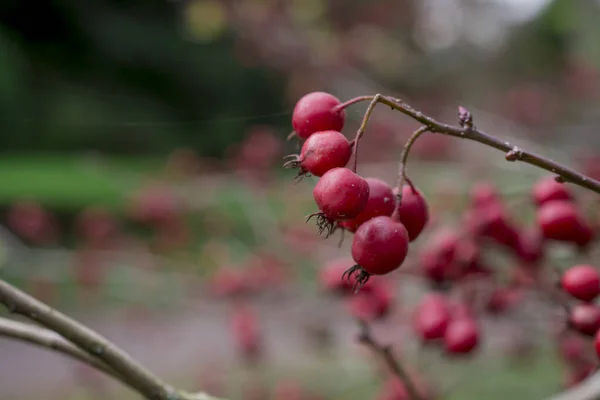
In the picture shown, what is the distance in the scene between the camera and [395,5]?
827cm

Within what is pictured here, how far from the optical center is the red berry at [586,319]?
853 mm

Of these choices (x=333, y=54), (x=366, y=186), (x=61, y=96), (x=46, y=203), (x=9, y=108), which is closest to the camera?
(x=366, y=186)

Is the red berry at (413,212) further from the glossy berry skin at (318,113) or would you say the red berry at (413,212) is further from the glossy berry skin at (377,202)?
the glossy berry skin at (318,113)

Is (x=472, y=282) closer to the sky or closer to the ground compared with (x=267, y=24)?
closer to the ground

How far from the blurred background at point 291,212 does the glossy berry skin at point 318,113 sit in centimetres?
86

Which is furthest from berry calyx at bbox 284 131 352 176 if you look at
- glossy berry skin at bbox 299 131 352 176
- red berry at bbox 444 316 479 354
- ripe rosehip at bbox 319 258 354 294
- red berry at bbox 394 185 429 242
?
ripe rosehip at bbox 319 258 354 294

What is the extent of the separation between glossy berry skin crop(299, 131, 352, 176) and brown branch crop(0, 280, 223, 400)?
1.08ft

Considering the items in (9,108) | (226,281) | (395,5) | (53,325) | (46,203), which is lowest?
(53,325)

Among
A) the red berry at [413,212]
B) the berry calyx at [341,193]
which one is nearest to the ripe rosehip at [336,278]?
the red berry at [413,212]

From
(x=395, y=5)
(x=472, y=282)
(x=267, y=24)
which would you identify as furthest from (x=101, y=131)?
(x=472, y=282)

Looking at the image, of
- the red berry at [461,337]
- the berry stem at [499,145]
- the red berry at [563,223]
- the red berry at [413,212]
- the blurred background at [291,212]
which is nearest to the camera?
the berry stem at [499,145]

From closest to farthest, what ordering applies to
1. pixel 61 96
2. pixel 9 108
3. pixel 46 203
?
pixel 46 203 < pixel 9 108 < pixel 61 96

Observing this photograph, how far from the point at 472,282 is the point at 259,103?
14.8 metres

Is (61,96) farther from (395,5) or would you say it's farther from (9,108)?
(395,5)
